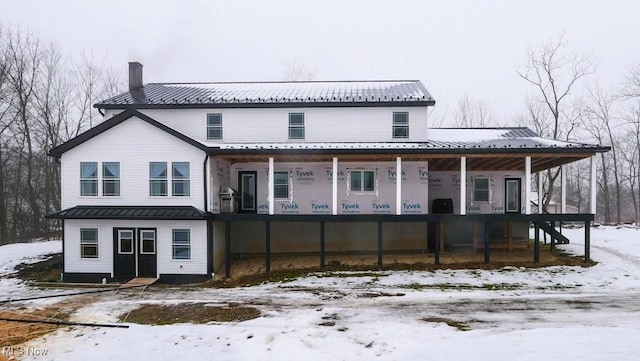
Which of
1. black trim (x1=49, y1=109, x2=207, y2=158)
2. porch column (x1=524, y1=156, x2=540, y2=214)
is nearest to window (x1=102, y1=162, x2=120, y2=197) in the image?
black trim (x1=49, y1=109, x2=207, y2=158)

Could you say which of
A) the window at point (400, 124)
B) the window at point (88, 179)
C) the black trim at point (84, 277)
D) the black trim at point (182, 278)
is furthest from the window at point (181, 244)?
the window at point (400, 124)

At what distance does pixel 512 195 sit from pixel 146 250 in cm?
1844

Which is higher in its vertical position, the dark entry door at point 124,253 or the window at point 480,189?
the window at point 480,189

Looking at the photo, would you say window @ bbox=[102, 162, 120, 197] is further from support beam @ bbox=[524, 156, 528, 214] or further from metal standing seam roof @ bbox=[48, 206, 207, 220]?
support beam @ bbox=[524, 156, 528, 214]

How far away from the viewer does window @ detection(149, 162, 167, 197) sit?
1555cm

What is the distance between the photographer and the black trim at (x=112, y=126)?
50.2 ft

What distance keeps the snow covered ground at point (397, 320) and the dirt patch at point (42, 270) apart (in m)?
1.11

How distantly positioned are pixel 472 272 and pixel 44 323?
47.7 feet

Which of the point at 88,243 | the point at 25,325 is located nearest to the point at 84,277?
the point at 88,243

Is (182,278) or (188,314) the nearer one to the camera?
(188,314)

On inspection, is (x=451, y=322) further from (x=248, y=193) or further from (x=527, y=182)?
(x=248, y=193)

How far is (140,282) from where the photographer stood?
14609mm

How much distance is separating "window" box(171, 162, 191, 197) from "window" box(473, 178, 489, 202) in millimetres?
14642

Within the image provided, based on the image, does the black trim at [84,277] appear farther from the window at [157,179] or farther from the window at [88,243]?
the window at [157,179]
